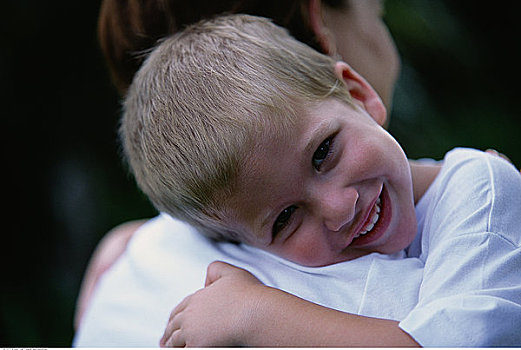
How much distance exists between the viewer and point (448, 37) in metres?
1.92

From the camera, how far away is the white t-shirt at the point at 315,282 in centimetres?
67

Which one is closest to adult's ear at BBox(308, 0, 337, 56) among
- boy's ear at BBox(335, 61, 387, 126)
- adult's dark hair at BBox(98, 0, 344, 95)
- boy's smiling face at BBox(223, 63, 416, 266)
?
adult's dark hair at BBox(98, 0, 344, 95)

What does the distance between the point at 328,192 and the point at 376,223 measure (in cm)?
9

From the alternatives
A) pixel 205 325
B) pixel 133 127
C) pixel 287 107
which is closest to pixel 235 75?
pixel 287 107

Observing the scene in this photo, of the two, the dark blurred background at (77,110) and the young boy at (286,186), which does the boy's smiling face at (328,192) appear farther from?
the dark blurred background at (77,110)

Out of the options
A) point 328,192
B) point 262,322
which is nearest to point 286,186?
point 328,192

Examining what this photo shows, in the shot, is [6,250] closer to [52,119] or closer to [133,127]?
[52,119]

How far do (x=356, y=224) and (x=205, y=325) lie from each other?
243 millimetres

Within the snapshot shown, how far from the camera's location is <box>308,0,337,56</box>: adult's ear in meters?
1.03

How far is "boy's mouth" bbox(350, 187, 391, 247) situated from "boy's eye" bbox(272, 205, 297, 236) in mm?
95

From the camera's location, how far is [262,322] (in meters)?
0.72

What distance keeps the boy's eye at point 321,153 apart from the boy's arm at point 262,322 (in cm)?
18

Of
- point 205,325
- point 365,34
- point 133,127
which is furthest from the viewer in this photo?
point 365,34

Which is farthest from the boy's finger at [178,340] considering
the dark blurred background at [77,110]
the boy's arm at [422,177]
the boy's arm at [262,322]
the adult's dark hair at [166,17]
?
the dark blurred background at [77,110]
